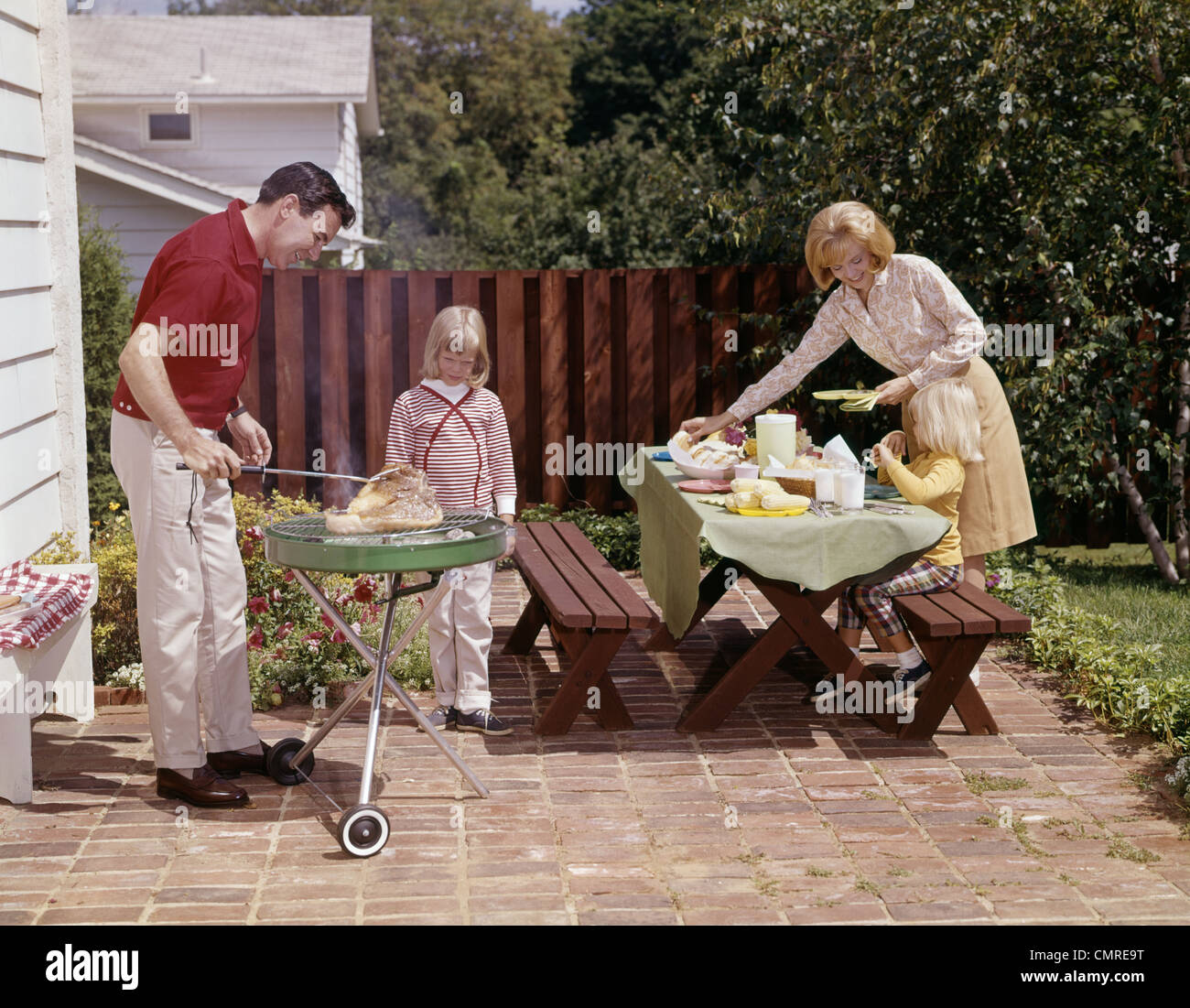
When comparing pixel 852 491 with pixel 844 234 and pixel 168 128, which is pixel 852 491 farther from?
pixel 168 128

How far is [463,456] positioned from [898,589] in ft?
6.43

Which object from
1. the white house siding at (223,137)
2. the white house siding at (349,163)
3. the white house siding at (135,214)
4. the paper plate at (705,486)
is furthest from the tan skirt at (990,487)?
the white house siding at (223,137)

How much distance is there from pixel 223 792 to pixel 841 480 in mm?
2688

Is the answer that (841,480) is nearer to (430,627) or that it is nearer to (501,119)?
(430,627)

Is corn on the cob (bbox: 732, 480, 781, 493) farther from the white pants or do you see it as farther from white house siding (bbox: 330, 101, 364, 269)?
white house siding (bbox: 330, 101, 364, 269)

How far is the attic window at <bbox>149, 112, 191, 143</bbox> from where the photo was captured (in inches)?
845

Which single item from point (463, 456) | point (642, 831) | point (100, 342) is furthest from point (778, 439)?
point (100, 342)

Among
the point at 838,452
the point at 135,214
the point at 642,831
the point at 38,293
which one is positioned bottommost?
the point at 642,831

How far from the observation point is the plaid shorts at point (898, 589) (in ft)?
19.3

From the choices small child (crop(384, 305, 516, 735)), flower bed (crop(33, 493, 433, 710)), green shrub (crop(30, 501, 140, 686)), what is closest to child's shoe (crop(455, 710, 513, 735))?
small child (crop(384, 305, 516, 735))

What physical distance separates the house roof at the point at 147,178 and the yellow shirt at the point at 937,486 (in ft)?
41.3

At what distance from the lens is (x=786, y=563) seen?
526 centimetres

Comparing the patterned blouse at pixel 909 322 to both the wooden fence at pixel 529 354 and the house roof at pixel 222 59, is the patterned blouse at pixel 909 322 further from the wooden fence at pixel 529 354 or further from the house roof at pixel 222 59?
the house roof at pixel 222 59

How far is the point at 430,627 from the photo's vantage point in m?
5.84
